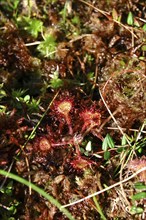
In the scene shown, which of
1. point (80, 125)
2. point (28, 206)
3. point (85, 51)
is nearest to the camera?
point (28, 206)

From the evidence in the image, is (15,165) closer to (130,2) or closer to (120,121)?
(120,121)

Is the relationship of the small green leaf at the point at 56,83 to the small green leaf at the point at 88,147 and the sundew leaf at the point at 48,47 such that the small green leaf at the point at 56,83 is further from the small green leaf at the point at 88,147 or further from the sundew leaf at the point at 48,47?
the small green leaf at the point at 88,147

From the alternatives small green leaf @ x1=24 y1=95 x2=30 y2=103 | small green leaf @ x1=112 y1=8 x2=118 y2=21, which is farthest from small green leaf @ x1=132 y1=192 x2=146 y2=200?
small green leaf @ x1=112 y1=8 x2=118 y2=21

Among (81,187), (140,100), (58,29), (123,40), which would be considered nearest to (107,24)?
(123,40)

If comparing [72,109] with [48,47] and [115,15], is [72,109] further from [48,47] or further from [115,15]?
[115,15]

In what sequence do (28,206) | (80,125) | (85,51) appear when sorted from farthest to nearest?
(85,51) < (80,125) < (28,206)

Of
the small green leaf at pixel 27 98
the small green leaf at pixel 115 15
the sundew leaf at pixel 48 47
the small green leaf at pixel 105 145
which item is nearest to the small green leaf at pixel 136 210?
the small green leaf at pixel 105 145

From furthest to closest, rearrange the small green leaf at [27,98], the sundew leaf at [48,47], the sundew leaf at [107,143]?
the sundew leaf at [48,47], the small green leaf at [27,98], the sundew leaf at [107,143]

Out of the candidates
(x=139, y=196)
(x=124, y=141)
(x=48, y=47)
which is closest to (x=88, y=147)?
(x=124, y=141)

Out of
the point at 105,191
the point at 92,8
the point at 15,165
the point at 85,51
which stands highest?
the point at 92,8
